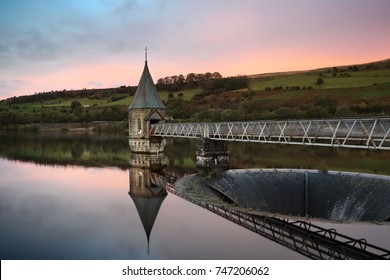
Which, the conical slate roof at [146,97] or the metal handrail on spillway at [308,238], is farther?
the conical slate roof at [146,97]

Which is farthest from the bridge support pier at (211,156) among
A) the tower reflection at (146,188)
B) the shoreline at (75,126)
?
the shoreline at (75,126)

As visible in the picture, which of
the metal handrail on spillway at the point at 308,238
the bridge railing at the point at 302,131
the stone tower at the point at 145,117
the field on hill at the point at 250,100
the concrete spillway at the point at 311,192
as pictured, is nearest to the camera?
the metal handrail on spillway at the point at 308,238

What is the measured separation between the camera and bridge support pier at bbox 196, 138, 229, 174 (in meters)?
23.6

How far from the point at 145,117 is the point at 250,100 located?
105 ft

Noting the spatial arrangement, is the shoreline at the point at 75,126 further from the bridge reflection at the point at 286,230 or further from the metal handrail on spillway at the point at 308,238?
the metal handrail on spillway at the point at 308,238

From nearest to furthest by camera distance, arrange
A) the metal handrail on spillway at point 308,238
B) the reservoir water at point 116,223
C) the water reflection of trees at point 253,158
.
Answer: the metal handrail on spillway at point 308,238 → the reservoir water at point 116,223 → the water reflection of trees at point 253,158

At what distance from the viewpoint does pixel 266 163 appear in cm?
2970

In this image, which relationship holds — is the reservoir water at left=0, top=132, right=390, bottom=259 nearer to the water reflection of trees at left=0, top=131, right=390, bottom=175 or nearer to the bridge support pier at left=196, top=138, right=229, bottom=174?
the water reflection of trees at left=0, top=131, right=390, bottom=175

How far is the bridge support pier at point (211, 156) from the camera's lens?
23.6 meters

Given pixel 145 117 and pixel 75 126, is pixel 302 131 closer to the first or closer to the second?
pixel 145 117

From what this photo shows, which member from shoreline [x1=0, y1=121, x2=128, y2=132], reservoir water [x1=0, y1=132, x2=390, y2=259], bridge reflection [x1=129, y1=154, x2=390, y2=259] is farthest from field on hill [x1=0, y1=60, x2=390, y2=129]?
bridge reflection [x1=129, y1=154, x2=390, y2=259]

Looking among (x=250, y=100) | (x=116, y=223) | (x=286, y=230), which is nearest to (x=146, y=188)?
(x=116, y=223)

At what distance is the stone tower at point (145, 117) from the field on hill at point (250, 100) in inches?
616

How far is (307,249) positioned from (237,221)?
3146 millimetres
